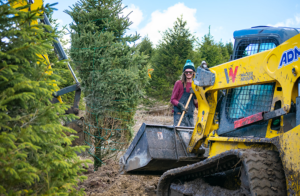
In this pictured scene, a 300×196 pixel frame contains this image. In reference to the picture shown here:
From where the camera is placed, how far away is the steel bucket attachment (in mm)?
4191

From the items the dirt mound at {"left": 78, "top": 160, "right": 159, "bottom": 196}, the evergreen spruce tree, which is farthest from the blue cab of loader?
the evergreen spruce tree

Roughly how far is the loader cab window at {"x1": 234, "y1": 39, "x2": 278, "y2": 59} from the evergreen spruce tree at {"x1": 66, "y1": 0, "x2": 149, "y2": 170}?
8.80 ft

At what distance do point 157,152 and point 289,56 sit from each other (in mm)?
2372

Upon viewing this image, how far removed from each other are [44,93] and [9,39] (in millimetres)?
559

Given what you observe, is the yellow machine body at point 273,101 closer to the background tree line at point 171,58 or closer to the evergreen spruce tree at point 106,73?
the evergreen spruce tree at point 106,73

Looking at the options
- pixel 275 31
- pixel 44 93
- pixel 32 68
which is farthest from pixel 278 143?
pixel 32 68

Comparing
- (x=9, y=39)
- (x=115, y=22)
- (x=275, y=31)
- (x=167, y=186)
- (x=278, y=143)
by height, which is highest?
(x=115, y=22)

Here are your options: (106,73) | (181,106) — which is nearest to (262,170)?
(181,106)

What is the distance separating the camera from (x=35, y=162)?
2.47 meters

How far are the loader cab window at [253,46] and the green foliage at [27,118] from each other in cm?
232

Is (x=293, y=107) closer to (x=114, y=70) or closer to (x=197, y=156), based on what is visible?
(x=197, y=156)

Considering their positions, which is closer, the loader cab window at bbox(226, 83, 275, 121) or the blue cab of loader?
the blue cab of loader

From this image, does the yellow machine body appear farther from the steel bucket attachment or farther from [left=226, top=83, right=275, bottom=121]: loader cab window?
the steel bucket attachment

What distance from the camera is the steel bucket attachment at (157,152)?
13.8 feet
